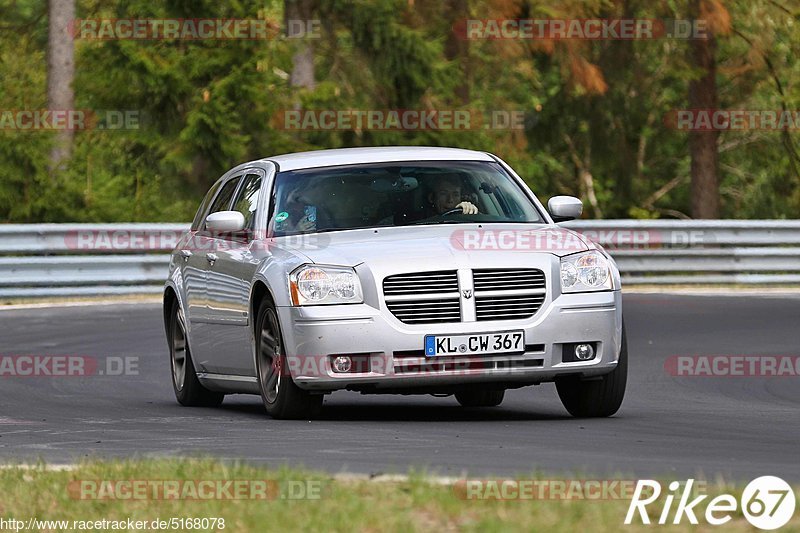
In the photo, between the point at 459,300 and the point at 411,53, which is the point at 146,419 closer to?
the point at 459,300

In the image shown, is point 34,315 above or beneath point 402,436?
beneath

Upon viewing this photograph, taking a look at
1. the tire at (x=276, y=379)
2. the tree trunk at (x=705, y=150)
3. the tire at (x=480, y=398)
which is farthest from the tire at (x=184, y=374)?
the tree trunk at (x=705, y=150)

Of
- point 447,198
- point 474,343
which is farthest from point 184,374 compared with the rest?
point 474,343

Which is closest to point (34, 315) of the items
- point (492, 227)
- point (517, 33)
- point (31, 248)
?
point (31, 248)

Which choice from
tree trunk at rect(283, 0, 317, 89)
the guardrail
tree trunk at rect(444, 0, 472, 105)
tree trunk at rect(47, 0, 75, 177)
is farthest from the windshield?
tree trunk at rect(444, 0, 472, 105)

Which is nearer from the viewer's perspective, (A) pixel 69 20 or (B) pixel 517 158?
(A) pixel 69 20

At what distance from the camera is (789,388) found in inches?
550

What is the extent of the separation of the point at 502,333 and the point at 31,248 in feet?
51.6

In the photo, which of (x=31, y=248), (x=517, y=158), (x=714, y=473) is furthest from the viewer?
(x=517, y=158)

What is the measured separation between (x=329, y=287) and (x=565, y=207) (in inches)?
79.4

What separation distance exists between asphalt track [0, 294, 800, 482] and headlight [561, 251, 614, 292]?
2.65 feet

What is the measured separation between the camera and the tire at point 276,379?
11000 millimetres

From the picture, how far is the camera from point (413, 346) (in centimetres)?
1059

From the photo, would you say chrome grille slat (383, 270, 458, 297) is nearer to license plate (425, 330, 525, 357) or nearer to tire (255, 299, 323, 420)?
license plate (425, 330, 525, 357)
